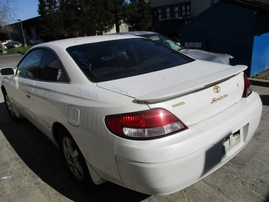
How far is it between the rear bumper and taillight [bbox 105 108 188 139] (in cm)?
5

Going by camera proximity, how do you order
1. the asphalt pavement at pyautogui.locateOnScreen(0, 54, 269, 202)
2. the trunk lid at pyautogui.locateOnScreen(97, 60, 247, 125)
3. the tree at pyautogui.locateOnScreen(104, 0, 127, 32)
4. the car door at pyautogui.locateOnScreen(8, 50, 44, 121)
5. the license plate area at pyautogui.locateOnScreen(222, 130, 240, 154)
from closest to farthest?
the trunk lid at pyautogui.locateOnScreen(97, 60, 247, 125) → the license plate area at pyautogui.locateOnScreen(222, 130, 240, 154) → the asphalt pavement at pyautogui.locateOnScreen(0, 54, 269, 202) → the car door at pyautogui.locateOnScreen(8, 50, 44, 121) → the tree at pyautogui.locateOnScreen(104, 0, 127, 32)

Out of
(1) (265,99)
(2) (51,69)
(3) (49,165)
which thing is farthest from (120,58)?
(1) (265,99)

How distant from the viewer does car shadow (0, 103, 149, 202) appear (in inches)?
95.1

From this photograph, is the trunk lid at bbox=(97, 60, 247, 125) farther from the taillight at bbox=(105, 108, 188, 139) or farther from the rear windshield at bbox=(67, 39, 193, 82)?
the rear windshield at bbox=(67, 39, 193, 82)

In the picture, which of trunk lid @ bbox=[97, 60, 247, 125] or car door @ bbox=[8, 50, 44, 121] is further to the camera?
car door @ bbox=[8, 50, 44, 121]

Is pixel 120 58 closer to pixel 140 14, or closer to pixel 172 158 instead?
pixel 172 158

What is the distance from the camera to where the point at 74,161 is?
245 cm

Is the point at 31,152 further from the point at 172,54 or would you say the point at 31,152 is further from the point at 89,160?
the point at 172,54

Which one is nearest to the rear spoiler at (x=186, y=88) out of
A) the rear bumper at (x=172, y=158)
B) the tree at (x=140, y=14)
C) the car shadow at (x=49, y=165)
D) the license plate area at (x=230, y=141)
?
the rear bumper at (x=172, y=158)

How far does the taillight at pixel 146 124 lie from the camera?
1730 mm

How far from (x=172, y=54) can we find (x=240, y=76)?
85 cm

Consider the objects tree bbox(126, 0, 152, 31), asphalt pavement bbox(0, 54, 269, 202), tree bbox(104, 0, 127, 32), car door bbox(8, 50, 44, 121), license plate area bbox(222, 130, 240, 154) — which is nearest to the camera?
license plate area bbox(222, 130, 240, 154)

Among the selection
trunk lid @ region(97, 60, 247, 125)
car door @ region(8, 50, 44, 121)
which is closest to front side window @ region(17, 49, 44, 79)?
car door @ region(8, 50, 44, 121)

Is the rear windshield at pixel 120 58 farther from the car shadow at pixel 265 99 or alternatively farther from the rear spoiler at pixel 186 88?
the car shadow at pixel 265 99
